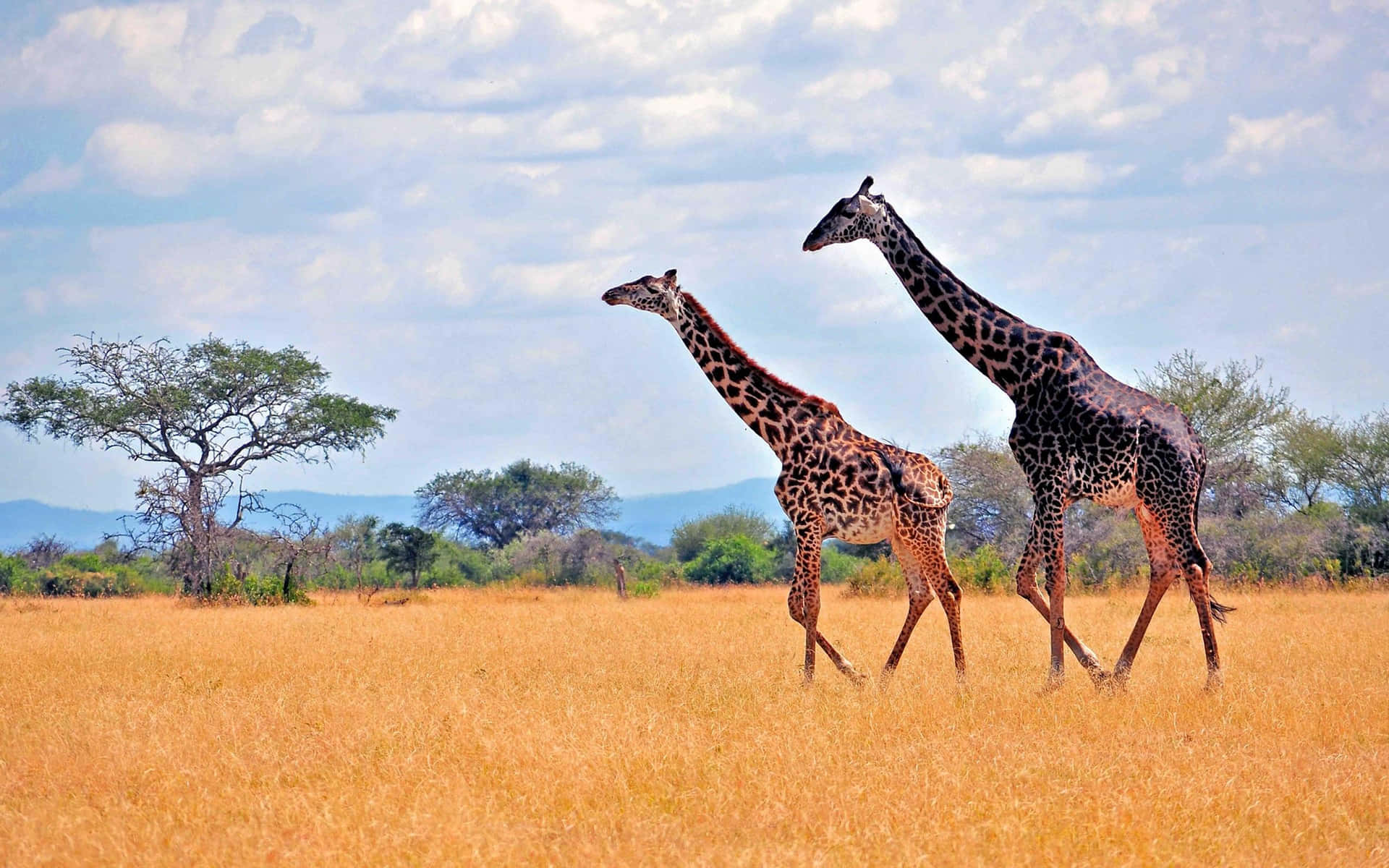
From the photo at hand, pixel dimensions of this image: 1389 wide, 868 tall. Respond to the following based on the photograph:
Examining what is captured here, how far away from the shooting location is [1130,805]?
6844 millimetres

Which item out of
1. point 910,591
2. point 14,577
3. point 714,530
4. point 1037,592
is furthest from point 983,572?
point 714,530

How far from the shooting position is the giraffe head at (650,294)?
1196 cm

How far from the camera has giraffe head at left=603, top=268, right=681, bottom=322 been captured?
12.0 metres

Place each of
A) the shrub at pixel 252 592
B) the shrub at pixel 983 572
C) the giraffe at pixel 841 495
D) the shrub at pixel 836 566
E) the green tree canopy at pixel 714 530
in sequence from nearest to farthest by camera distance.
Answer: the giraffe at pixel 841 495 → the shrub at pixel 252 592 → the shrub at pixel 983 572 → the shrub at pixel 836 566 → the green tree canopy at pixel 714 530

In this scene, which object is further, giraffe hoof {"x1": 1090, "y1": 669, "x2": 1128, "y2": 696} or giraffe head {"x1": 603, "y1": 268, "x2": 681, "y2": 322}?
giraffe head {"x1": 603, "y1": 268, "x2": 681, "y2": 322}

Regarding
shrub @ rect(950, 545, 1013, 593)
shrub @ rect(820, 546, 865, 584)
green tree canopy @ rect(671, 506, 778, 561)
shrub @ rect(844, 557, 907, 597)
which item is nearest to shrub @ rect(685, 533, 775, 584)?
shrub @ rect(820, 546, 865, 584)

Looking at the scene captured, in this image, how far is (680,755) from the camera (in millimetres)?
8016

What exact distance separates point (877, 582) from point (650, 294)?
12526mm

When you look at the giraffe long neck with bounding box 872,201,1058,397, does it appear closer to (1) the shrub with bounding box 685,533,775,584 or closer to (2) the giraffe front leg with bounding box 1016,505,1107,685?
(2) the giraffe front leg with bounding box 1016,505,1107,685

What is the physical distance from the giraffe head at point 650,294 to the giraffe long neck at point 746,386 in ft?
0.35

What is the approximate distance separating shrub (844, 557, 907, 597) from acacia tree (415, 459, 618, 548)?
30071 mm

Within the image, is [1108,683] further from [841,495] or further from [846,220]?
[846,220]

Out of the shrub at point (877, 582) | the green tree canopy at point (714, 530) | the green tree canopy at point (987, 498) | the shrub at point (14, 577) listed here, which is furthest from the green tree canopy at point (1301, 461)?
the shrub at point (14, 577)

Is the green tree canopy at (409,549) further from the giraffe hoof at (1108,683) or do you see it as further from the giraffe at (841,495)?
the giraffe hoof at (1108,683)
